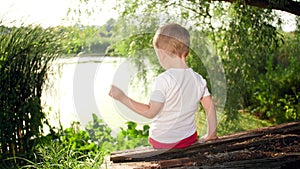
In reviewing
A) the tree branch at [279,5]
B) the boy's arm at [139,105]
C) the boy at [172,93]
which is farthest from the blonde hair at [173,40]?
the tree branch at [279,5]

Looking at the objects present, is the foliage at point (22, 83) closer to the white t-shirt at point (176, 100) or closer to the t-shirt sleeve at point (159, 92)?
the white t-shirt at point (176, 100)

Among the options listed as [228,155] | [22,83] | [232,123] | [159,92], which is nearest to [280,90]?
[232,123]

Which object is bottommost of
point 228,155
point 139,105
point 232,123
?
point 228,155

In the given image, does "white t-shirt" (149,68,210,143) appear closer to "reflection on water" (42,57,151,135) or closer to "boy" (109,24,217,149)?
"boy" (109,24,217,149)

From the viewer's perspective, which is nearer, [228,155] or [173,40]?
[173,40]

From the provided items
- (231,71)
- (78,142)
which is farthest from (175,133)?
(231,71)

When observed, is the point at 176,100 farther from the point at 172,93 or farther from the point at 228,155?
the point at 228,155

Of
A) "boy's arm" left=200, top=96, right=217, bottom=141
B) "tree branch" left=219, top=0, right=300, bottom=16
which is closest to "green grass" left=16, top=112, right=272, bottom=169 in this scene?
"boy's arm" left=200, top=96, right=217, bottom=141

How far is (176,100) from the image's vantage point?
2629mm

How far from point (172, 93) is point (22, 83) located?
5.97ft

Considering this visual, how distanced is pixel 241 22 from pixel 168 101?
1.86 meters

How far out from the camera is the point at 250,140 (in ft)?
10.7

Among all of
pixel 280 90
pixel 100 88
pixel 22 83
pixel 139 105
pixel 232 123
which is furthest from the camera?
pixel 280 90

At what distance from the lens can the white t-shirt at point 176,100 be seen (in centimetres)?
257
